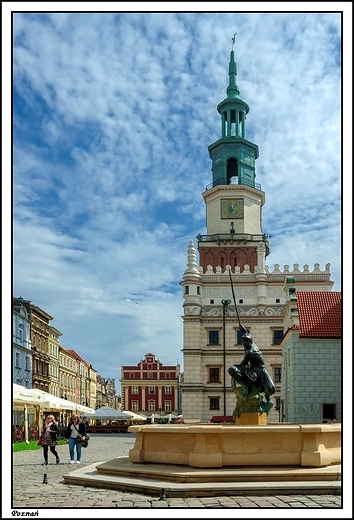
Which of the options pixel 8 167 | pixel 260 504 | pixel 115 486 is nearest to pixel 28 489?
pixel 115 486

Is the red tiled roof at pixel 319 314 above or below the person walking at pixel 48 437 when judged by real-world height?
above

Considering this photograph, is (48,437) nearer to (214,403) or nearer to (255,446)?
(255,446)

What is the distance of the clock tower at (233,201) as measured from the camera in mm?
57250

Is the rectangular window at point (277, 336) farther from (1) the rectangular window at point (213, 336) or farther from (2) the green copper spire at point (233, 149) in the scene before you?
(2) the green copper spire at point (233, 149)

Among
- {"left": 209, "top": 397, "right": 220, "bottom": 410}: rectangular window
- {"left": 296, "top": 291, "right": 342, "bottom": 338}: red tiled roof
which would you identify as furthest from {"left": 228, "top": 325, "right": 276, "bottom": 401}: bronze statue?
{"left": 209, "top": 397, "right": 220, "bottom": 410}: rectangular window

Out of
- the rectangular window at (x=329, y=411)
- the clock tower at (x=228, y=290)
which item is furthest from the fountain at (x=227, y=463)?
the clock tower at (x=228, y=290)

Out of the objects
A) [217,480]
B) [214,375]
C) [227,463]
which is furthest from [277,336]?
[217,480]

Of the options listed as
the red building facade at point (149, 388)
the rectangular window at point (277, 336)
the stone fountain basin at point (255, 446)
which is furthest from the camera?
the red building facade at point (149, 388)

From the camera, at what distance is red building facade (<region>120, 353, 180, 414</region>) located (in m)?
99.7

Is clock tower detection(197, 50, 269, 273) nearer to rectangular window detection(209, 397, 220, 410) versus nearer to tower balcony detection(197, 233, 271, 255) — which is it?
tower balcony detection(197, 233, 271, 255)

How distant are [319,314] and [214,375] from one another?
22.7 m

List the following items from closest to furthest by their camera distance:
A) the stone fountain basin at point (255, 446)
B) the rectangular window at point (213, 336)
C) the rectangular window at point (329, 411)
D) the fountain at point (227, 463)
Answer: the fountain at point (227, 463), the stone fountain basin at point (255, 446), the rectangular window at point (329, 411), the rectangular window at point (213, 336)

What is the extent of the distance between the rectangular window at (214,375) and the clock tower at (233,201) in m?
9.19

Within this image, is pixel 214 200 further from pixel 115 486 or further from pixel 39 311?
pixel 115 486
